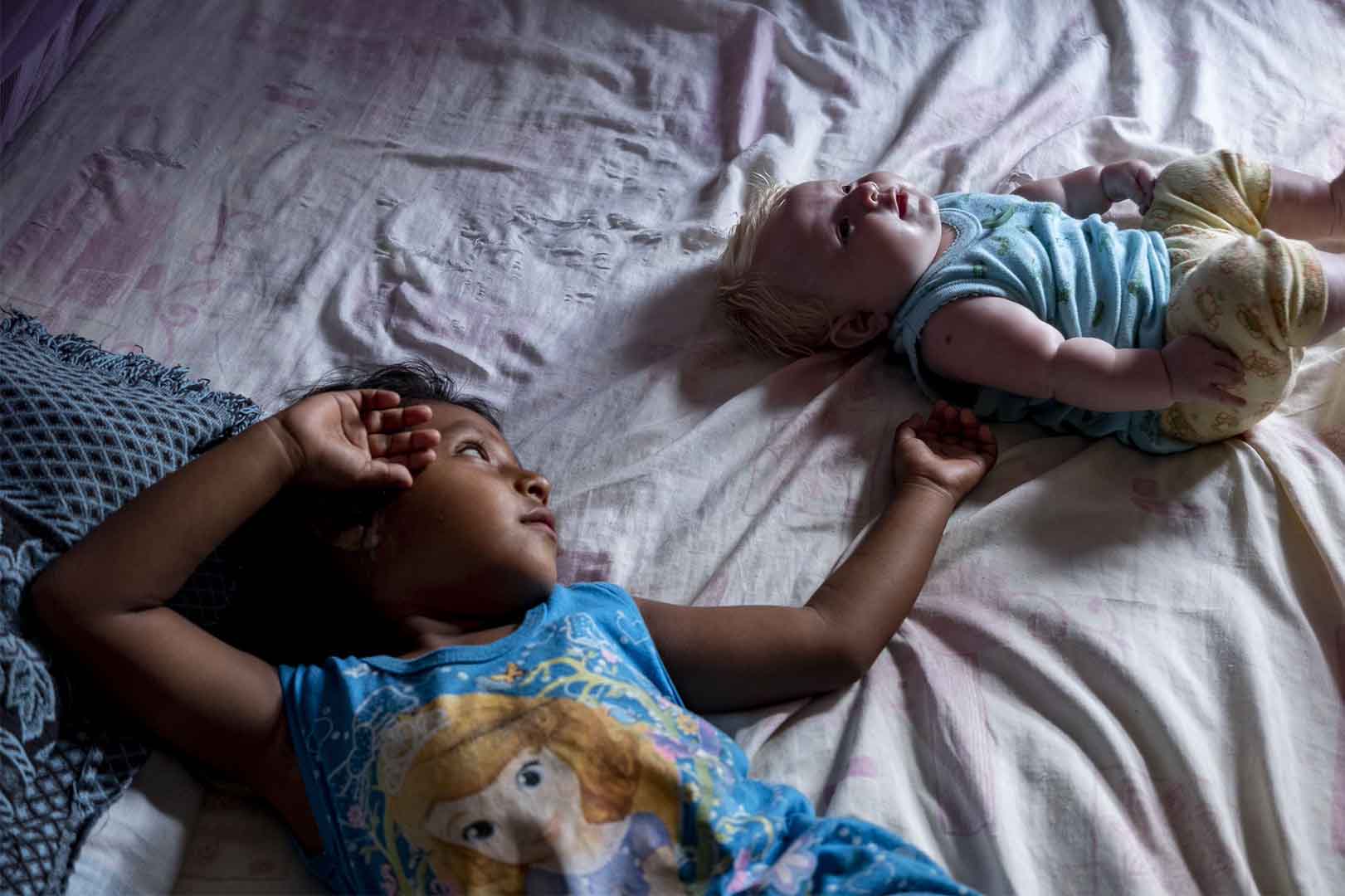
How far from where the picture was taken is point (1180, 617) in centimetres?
103

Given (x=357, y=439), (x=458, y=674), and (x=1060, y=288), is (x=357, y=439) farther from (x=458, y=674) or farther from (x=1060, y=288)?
(x=1060, y=288)

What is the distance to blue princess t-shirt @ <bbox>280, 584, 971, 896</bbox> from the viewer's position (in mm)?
833

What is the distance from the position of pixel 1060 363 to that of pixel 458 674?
0.65 metres

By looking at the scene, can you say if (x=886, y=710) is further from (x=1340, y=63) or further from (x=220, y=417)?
(x=1340, y=63)

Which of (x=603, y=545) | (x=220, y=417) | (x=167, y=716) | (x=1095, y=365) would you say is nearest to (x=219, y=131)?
(x=220, y=417)

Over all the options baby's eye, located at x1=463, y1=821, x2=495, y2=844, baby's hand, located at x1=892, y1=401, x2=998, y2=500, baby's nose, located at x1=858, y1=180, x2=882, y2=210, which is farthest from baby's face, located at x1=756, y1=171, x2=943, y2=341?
baby's eye, located at x1=463, y1=821, x2=495, y2=844

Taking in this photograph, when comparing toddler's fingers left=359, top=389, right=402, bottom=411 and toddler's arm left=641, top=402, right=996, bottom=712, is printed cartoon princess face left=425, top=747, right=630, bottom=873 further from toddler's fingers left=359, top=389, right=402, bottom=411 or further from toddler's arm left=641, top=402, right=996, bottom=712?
toddler's fingers left=359, top=389, right=402, bottom=411

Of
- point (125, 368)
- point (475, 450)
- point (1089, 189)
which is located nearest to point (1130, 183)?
point (1089, 189)

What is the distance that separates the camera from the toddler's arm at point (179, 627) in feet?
2.88

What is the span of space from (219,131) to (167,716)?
103 cm

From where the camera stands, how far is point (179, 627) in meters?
0.90

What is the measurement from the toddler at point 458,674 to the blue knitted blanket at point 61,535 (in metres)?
0.03

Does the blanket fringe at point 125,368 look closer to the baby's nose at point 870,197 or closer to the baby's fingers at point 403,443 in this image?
the baby's fingers at point 403,443

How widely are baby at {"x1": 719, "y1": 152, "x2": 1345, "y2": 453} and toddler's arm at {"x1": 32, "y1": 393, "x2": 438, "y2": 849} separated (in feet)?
2.15
